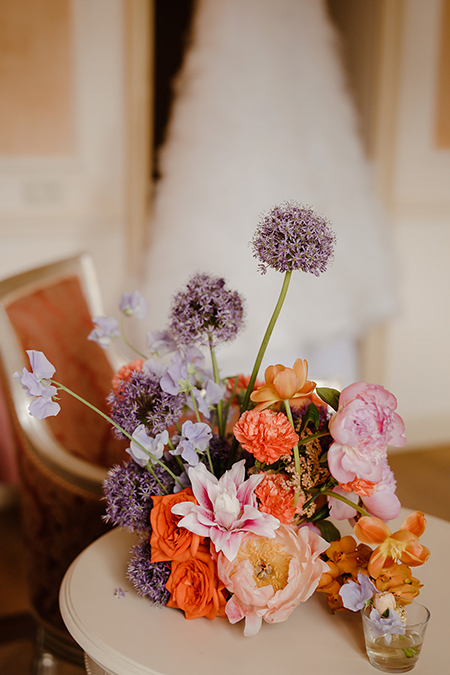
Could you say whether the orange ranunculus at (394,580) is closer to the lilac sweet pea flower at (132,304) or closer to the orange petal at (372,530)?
the orange petal at (372,530)

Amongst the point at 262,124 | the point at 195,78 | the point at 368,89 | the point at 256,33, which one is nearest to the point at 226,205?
the point at 262,124

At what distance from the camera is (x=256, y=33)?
7.86ft

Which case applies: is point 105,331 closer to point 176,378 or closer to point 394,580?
point 176,378

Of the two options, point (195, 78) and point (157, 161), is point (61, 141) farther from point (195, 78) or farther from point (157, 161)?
point (195, 78)

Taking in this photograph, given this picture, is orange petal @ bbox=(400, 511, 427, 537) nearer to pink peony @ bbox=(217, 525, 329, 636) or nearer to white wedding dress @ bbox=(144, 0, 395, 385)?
pink peony @ bbox=(217, 525, 329, 636)

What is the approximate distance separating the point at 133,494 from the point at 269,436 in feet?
0.73

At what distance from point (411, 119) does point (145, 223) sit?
1.35m

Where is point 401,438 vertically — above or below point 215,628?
above

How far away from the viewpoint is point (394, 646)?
0.71m

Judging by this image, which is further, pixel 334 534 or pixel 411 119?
pixel 411 119

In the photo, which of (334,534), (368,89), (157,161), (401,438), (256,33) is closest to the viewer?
(401,438)

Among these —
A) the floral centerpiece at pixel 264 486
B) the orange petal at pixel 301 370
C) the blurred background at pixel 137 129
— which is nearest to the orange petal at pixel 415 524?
the floral centerpiece at pixel 264 486

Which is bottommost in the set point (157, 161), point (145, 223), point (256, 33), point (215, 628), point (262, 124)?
point (215, 628)

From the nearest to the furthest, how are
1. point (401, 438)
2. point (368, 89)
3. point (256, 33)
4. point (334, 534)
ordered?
point (401, 438) < point (334, 534) < point (256, 33) < point (368, 89)
